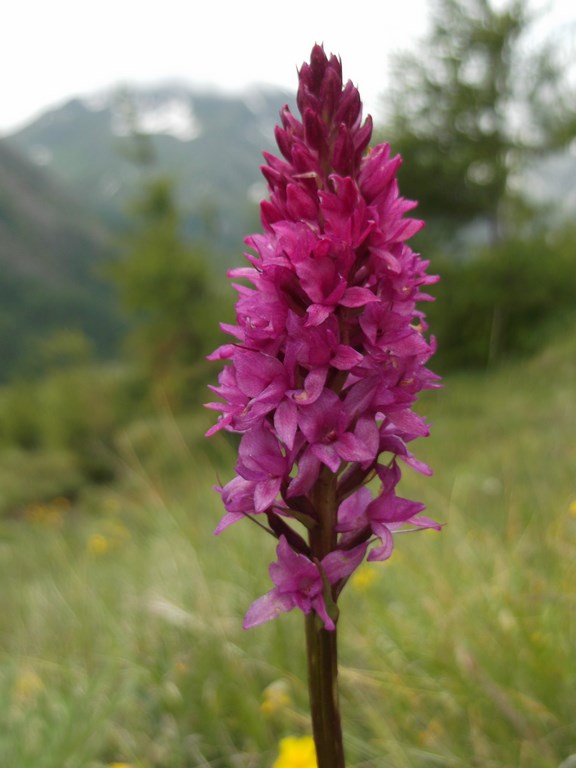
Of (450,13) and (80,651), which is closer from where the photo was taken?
(80,651)

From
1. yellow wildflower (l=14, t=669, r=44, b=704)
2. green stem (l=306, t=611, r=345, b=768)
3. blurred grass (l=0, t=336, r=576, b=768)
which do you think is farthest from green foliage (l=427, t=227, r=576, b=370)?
green stem (l=306, t=611, r=345, b=768)

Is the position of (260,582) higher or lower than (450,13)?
lower

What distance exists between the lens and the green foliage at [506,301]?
56.6 feet

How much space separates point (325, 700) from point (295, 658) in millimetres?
1965

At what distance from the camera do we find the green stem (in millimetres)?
1055

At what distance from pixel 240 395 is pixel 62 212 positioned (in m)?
198

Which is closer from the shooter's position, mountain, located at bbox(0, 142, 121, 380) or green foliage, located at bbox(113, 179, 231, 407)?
green foliage, located at bbox(113, 179, 231, 407)

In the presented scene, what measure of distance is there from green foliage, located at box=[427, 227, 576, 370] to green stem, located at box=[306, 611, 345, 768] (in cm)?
1654

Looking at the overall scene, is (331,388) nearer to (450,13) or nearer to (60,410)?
(450,13)

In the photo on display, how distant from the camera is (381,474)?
114cm

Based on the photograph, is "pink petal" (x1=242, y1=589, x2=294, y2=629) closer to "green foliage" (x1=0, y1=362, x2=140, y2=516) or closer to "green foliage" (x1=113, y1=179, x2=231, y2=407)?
"green foliage" (x1=0, y1=362, x2=140, y2=516)

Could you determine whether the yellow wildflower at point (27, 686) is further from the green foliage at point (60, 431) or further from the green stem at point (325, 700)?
the green foliage at point (60, 431)

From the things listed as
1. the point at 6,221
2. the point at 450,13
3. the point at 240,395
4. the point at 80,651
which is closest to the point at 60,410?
the point at 450,13

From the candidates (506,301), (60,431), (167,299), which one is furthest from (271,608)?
(167,299)
